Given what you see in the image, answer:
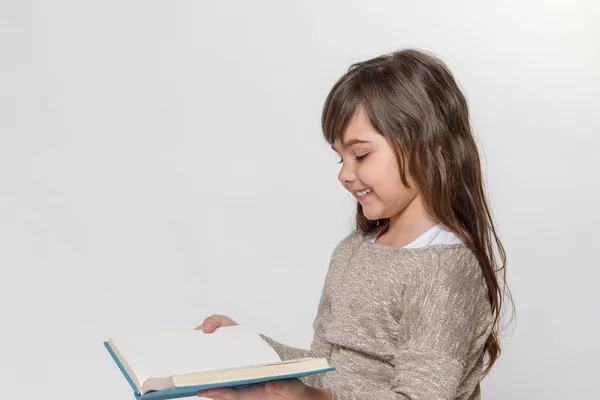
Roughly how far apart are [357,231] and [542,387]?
3.73 feet

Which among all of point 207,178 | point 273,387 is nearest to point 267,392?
point 273,387

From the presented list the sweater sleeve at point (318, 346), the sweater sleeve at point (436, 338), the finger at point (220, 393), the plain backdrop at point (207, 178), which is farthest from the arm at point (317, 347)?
the plain backdrop at point (207, 178)

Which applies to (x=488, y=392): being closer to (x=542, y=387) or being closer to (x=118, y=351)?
(x=542, y=387)

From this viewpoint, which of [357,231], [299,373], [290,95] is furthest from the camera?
[290,95]

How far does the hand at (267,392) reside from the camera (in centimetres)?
124

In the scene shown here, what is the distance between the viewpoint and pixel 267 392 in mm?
1247

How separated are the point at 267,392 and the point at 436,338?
288mm

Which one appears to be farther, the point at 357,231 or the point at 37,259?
the point at 37,259

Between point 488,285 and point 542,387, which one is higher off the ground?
point 488,285

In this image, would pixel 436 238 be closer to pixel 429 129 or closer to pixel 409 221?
pixel 409 221

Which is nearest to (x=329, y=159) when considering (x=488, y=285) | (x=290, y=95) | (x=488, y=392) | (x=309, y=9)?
(x=290, y=95)

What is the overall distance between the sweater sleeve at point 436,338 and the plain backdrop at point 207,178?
119 cm

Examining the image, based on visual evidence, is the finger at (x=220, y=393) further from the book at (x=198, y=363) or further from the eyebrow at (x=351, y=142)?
the eyebrow at (x=351, y=142)

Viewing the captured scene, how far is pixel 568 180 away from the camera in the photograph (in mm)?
2658
